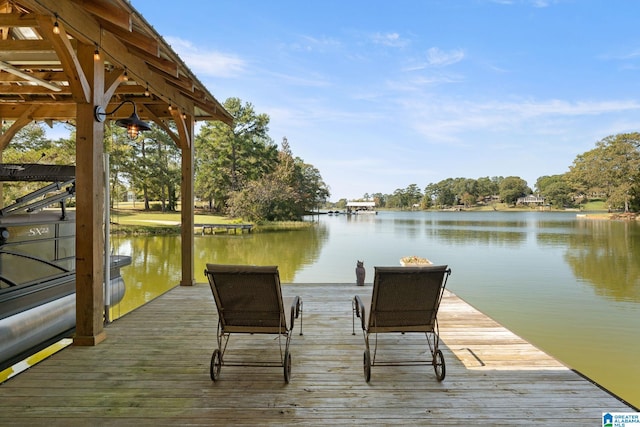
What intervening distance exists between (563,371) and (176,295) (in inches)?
184

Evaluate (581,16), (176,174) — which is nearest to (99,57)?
(176,174)

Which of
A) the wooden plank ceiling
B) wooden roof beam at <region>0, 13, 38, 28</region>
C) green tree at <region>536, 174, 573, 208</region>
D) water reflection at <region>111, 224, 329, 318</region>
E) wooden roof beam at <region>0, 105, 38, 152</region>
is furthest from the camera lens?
green tree at <region>536, 174, 573, 208</region>

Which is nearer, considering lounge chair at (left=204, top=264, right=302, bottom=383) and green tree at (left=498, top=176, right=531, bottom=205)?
lounge chair at (left=204, top=264, right=302, bottom=383)

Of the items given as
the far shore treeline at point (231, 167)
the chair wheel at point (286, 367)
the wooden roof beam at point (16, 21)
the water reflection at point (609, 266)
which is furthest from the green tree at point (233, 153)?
the chair wheel at point (286, 367)

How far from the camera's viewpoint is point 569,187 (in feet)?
201

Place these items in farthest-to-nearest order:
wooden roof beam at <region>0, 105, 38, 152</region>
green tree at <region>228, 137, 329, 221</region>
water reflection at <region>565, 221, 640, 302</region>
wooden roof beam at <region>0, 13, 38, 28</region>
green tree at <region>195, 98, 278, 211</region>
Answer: green tree at <region>195, 98, 278, 211</region> < green tree at <region>228, 137, 329, 221</region> < water reflection at <region>565, 221, 640, 302</region> < wooden roof beam at <region>0, 105, 38, 152</region> < wooden roof beam at <region>0, 13, 38, 28</region>

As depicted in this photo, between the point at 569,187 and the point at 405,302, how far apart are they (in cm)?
7189

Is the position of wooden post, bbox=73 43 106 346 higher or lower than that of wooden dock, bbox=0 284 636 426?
higher

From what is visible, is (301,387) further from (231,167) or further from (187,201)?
(231,167)

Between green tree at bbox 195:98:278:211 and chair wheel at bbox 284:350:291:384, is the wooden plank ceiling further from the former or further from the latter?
green tree at bbox 195:98:278:211

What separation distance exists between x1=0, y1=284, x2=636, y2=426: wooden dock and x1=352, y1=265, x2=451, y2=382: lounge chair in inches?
10.6

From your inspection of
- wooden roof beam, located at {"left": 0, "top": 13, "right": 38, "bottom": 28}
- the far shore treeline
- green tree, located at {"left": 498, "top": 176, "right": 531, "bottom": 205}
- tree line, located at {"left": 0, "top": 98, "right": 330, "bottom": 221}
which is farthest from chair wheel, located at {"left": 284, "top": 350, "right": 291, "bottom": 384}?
green tree, located at {"left": 498, "top": 176, "right": 531, "bottom": 205}

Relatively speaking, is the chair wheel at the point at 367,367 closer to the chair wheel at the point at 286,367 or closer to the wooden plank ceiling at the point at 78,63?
the chair wheel at the point at 286,367

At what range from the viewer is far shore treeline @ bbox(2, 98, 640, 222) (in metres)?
20.5
